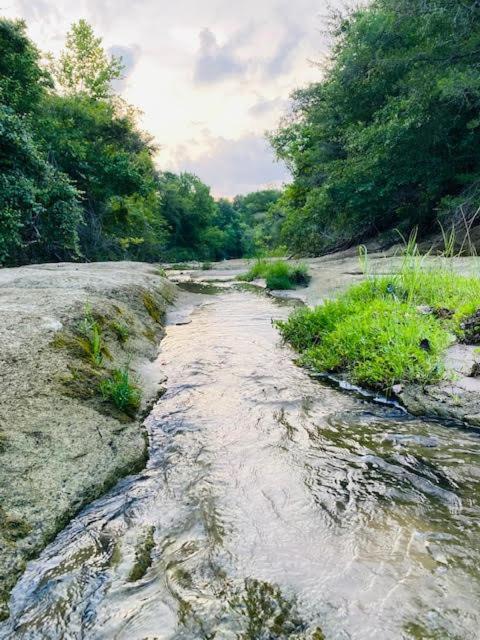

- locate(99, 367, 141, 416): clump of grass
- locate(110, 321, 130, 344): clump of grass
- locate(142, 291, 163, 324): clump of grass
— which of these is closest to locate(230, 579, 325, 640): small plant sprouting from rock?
locate(99, 367, 141, 416): clump of grass

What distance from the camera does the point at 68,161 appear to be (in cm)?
1958

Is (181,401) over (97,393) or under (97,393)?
under

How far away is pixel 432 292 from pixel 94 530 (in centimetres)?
578

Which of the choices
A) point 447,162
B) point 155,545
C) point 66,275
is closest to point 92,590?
point 155,545

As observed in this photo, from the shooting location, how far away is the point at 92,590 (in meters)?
1.88

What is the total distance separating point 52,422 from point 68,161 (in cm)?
1976

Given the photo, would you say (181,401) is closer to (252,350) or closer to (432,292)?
(252,350)

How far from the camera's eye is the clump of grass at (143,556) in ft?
6.46

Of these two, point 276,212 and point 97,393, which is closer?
point 97,393

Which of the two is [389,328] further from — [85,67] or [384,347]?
[85,67]

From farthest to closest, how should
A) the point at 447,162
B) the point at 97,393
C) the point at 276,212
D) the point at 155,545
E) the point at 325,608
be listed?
the point at 276,212
the point at 447,162
the point at 97,393
the point at 155,545
the point at 325,608

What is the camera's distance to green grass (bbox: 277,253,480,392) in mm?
4273

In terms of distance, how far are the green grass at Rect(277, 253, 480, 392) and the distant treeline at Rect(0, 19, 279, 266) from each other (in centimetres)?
946

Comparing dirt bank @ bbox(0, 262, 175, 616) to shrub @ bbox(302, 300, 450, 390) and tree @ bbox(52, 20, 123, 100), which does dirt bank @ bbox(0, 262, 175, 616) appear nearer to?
shrub @ bbox(302, 300, 450, 390)
